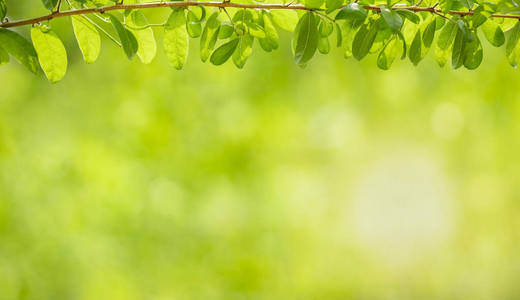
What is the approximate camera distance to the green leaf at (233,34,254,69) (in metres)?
0.76

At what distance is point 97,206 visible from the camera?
3.70 metres

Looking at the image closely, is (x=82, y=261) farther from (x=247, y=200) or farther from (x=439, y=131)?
(x=439, y=131)

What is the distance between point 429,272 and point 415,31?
12.5 ft

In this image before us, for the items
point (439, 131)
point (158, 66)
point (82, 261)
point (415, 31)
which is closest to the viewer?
point (415, 31)

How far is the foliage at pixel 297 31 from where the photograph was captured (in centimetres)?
69

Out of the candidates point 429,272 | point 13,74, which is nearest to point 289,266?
point 429,272

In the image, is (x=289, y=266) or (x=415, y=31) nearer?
(x=415, y=31)

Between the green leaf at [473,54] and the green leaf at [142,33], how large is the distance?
44 centimetres

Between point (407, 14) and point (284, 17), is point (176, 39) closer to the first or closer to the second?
point (284, 17)

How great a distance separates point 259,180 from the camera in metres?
4.02

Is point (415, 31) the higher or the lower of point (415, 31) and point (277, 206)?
the higher

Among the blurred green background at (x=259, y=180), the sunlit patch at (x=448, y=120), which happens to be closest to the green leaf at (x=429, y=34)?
the blurred green background at (x=259, y=180)

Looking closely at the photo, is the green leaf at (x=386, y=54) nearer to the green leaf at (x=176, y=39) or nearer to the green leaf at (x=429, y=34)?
the green leaf at (x=429, y=34)

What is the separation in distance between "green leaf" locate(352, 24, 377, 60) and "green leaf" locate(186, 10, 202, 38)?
215 millimetres
